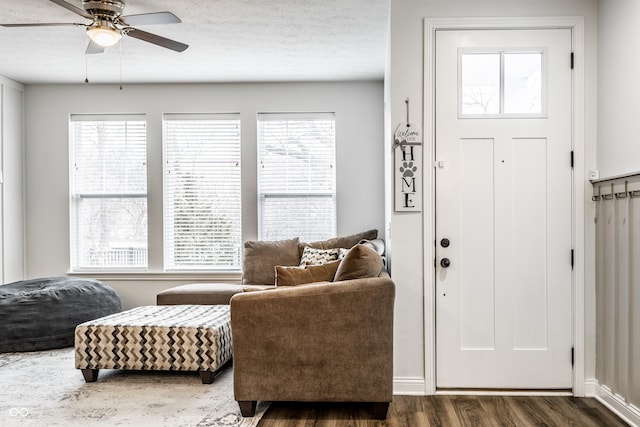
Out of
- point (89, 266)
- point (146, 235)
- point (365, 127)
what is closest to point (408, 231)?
point (365, 127)

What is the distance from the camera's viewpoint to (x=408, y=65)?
3.41 m

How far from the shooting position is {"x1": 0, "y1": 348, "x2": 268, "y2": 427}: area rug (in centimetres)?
293

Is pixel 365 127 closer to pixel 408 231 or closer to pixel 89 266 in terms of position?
pixel 408 231

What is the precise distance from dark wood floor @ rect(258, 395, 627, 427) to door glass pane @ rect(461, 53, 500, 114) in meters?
1.89

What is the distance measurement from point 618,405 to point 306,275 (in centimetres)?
202

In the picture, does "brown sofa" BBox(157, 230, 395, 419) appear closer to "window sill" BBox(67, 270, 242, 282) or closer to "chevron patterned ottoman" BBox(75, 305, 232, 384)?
"chevron patterned ottoman" BBox(75, 305, 232, 384)

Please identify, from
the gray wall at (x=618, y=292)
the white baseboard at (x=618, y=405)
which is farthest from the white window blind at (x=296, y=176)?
the white baseboard at (x=618, y=405)

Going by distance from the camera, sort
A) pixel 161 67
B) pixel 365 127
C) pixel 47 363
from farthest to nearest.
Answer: pixel 365 127 < pixel 161 67 < pixel 47 363

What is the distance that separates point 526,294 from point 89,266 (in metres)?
4.76

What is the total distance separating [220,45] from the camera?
4.47 meters

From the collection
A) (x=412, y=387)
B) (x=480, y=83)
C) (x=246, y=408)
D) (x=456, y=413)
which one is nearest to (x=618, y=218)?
(x=480, y=83)

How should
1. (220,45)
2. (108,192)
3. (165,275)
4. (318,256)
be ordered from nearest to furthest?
(220,45)
(318,256)
(165,275)
(108,192)

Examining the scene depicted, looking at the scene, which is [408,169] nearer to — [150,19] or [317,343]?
[317,343]

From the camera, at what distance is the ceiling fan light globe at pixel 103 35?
3.26m
